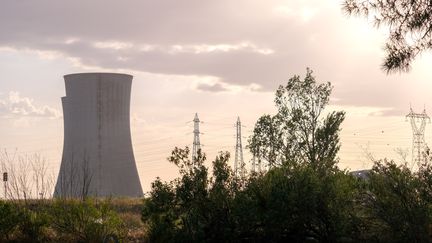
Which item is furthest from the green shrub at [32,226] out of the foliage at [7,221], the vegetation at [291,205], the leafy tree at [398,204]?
the leafy tree at [398,204]

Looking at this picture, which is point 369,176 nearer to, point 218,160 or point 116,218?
point 218,160

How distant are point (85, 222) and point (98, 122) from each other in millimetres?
16596

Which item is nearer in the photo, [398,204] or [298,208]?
[398,204]

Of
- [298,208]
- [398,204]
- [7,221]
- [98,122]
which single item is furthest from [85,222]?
[98,122]

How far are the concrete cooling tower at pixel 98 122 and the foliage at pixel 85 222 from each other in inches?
620

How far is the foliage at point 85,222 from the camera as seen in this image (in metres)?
9.71

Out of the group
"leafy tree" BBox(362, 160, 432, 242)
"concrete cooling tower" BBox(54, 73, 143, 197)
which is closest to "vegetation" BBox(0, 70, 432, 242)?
"leafy tree" BBox(362, 160, 432, 242)

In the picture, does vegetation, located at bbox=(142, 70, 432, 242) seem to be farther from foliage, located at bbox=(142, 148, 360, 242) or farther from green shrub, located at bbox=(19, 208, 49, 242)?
green shrub, located at bbox=(19, 208, 49, 242)

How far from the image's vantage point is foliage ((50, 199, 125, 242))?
971 centimetres

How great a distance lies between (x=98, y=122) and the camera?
26125 millimetres

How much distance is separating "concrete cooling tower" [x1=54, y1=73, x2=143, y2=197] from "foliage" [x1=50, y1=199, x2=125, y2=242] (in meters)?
15.8

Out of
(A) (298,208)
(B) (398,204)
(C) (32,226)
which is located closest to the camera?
(B) (398,204)

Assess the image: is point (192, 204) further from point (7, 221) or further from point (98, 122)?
point (98, 122)

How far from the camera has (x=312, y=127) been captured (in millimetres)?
17500
